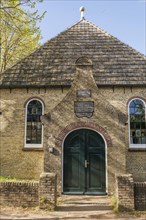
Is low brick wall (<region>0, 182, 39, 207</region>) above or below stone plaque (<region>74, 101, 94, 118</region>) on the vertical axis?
below

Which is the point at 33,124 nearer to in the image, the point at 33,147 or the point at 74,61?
the point at 33,147

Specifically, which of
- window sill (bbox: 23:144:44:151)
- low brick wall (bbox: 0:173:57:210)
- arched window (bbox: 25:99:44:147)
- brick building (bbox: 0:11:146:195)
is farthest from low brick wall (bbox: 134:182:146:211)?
arched window (bbox: 25:99:44:147)

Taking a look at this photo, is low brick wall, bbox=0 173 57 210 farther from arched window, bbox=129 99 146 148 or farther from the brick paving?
arched window, bbox=129 99 146 148

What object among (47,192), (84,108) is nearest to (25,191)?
(47,192)

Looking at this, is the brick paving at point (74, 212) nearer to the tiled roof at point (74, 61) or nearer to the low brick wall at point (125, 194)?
the low brick wall at point (125, 194)

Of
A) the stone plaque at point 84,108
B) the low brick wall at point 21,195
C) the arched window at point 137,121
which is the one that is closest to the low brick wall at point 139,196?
the low brick wall at point 21,195

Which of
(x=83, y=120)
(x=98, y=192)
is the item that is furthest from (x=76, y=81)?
(x=98, y=192)

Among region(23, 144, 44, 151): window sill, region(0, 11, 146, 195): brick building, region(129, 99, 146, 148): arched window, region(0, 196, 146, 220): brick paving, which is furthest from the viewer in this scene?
region(129, 99, 146, 148): arched window

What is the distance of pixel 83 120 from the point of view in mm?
11539

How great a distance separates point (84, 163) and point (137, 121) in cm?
465

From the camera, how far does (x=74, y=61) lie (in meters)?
15.4

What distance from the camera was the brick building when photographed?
11.3 meters

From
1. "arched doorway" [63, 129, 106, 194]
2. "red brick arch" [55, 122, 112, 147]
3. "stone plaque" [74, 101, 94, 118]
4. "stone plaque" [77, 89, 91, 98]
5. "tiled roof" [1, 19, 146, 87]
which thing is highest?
"tiled roof" [1, 19, 146, 87]

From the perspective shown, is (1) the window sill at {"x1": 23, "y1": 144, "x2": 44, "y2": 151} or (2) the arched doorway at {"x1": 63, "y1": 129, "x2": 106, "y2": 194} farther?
(1) the window sill at {"x1": 23, "y1": 144, "x2": 44, "y2": 151}
